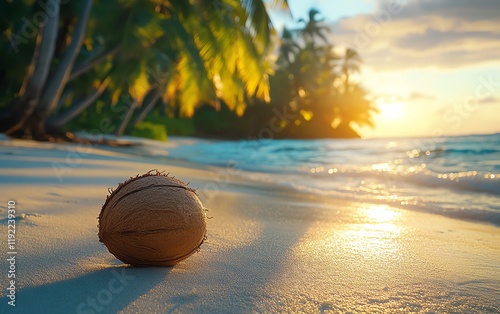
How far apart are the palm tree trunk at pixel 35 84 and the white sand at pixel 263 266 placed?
7761 mm

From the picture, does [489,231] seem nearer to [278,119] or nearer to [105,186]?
[105,186]

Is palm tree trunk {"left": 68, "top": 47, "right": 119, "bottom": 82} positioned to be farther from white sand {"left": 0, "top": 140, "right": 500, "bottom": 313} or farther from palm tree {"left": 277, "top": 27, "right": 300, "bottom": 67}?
palm tree {"left": 277, "top": 27, "right": 300, "bottom": 67}

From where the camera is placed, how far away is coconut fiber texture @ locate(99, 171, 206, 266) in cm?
219

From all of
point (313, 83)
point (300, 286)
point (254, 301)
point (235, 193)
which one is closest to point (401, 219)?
point (235, 193)

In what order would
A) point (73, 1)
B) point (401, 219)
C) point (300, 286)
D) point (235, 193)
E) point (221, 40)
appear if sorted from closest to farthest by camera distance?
point (300, 286) < point (401, 219) < point (235, 193) < point (221, 40) < point (73, 1)

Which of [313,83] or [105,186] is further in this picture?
[313,83]

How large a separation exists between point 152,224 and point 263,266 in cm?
60

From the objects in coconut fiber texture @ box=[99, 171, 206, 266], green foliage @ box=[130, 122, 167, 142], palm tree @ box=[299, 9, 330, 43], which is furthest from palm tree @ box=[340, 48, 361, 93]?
coconut fiber texture @ box=[99, 171, 206, 266]

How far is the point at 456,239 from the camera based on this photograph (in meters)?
3.42

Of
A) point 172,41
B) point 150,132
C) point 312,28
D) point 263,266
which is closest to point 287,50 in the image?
point 312,28

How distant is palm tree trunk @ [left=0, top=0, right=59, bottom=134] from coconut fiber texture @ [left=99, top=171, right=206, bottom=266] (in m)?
9.93

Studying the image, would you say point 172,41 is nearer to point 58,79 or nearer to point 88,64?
point 88,64

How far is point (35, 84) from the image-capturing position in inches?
451

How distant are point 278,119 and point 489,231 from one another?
4678 cm
